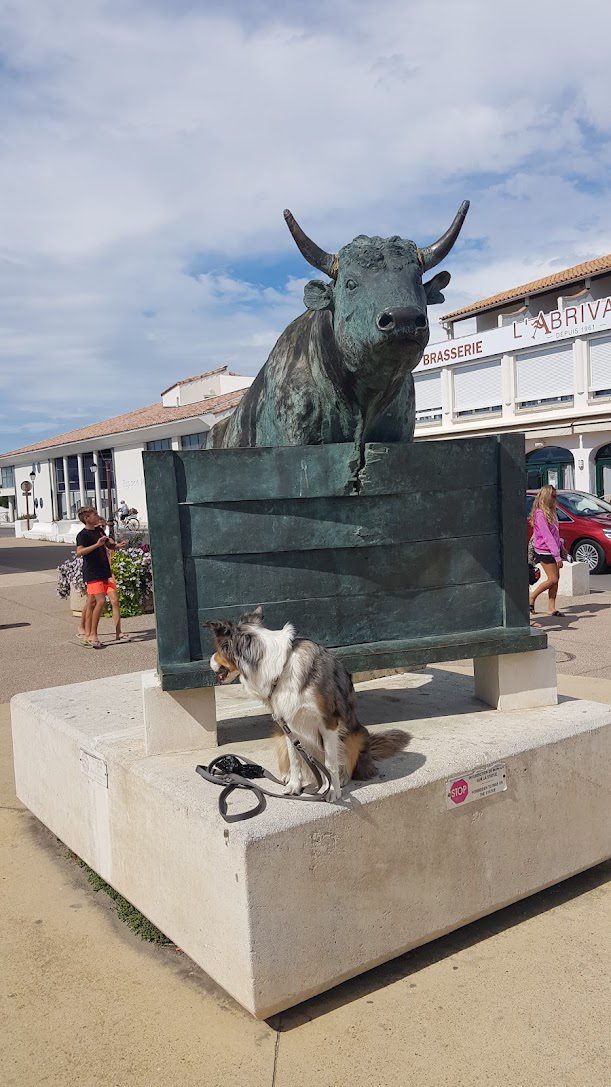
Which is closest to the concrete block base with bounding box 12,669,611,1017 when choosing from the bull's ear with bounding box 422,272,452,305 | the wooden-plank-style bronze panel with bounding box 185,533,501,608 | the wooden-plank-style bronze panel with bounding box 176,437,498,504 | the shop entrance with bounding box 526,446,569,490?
the wooden-plank-style bronze panel with bounding box 185,533,501,608

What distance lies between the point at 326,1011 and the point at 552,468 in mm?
26899

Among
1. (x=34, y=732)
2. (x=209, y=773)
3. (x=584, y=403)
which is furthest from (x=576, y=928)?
(x=584, y=403)

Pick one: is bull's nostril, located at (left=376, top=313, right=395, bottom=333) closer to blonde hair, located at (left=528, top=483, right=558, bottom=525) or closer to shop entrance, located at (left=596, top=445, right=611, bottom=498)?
blonde hair, located at (left=528, top=483, right=558, bottom=525)

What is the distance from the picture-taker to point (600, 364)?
2698 cm

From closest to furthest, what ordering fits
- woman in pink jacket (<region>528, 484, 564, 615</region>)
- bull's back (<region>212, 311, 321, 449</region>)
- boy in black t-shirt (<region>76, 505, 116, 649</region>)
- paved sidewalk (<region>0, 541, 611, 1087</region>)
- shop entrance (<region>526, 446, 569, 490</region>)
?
paved sidewalk (<region>0, 541, 611, 1087</region>) < bull's back (<region>212, 311, 321, 449</region>) < boy in black t-shirt (<region>76, 505, 116, 649</region>) < woman in pink jacket (<region>528, 484, 564, 615</region>) < shop entrance (<region>526, 446, 569, 490</region>)

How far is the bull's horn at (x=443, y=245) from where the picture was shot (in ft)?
10.2

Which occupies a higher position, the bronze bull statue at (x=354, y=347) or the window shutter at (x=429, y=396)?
the window shutter at (x=429, y=396)

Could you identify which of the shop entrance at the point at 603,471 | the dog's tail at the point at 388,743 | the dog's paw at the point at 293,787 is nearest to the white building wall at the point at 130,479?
the shop entrance at the point at 603,471

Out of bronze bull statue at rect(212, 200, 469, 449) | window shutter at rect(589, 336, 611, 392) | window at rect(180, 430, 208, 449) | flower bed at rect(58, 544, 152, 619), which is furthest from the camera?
window at rect(180, 430, 208, 449)

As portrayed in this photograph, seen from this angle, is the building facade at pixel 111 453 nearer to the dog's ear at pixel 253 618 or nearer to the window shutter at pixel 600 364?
the window shutter at pixel 600 364

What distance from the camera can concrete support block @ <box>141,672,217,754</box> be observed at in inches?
131

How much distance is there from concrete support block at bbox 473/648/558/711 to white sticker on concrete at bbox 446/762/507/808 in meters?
0.66

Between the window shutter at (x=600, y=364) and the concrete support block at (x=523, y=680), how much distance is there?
25.1 metres

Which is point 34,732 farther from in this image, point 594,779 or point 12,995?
point 594,779
